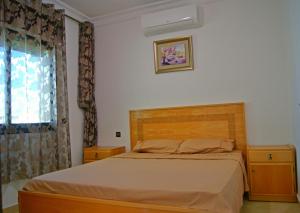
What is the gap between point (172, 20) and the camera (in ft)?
11.5

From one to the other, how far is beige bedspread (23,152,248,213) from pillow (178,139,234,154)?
0.92ft

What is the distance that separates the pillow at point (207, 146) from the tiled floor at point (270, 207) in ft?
2.13

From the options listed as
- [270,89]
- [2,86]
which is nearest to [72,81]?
[2,86]

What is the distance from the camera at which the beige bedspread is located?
63.1 inches

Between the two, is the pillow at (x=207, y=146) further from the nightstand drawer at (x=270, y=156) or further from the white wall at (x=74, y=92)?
the white wall at (x=74, y=92)

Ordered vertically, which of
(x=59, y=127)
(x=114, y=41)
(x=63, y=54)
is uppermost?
(x=114, y=41)

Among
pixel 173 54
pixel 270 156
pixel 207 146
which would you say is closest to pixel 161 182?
pixel 207 146

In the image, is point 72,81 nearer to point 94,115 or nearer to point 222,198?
point 94,115

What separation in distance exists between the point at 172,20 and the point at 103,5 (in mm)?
1086

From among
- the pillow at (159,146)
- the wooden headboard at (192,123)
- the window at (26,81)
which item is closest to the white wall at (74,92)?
the window at (26,81)

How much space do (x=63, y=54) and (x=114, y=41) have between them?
3.07ft

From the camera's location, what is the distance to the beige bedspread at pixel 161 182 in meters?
1.60

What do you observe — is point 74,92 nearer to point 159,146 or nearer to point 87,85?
point 87,85

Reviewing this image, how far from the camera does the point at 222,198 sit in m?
1.56
